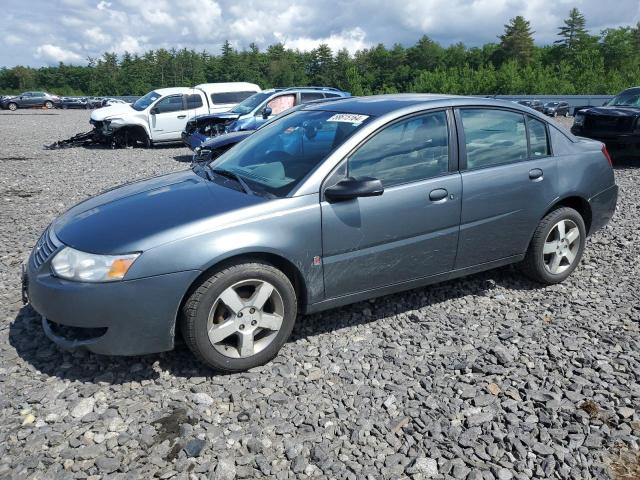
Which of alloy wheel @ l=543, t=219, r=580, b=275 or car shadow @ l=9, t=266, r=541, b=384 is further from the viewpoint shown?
alloy wheel @ l=543, t=219, r=580, b=275

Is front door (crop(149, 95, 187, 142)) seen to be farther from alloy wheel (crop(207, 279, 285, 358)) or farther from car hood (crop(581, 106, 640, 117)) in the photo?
alloy wheel (crop(207, 279, 285, 358))

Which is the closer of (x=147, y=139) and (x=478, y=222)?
(x=478, y=222)

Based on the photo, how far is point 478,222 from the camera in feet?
13.6

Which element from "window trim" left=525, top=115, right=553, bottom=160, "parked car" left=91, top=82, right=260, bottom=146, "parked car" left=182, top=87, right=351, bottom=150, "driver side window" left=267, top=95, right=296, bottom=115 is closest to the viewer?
"window trim" left=525, top=115, right=553, bottom=160

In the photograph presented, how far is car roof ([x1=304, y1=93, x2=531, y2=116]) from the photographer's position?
4051 millimetres

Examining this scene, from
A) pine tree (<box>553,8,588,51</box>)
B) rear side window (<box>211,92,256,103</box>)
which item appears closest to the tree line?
pine tree (<box>553,8,588,51</box>)

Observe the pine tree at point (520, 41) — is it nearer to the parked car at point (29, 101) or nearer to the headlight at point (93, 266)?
the parked car at point (29, 101)

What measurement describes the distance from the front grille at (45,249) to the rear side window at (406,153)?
190cm

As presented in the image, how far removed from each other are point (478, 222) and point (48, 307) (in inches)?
116

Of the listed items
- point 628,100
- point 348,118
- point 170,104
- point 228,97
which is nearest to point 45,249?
point 348,118

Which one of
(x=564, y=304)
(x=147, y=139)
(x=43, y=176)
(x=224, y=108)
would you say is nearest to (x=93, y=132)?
(x=147, y=139)

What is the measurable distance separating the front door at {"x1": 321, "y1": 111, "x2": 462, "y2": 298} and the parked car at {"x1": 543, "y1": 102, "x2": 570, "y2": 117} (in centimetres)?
3496

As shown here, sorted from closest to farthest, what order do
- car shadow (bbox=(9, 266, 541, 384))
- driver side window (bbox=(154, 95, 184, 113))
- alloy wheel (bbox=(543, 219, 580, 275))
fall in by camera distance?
car shadow (bbox=(9, 266, 541, 384))
alloy wheel (bbox=(543, 219, 580, 275))
driver side window (bbox=(154, 95, 184, 113))

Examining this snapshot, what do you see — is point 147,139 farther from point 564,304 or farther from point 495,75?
point 495,75
